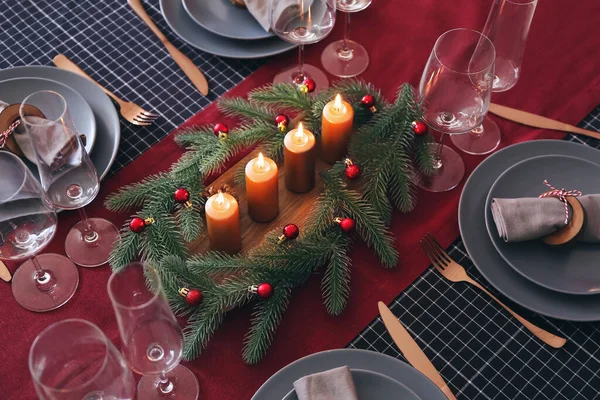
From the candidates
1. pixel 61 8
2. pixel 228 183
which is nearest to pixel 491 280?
pixel 228 183

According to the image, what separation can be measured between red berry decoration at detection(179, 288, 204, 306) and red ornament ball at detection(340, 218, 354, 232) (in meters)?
0.25

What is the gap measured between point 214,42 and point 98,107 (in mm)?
275

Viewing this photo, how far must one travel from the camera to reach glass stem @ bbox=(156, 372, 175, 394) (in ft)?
3.34

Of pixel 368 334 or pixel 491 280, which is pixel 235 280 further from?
pixel 491 280

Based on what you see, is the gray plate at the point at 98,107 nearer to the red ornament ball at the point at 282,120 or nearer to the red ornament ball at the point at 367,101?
the red ornament ball at the point at 282,120

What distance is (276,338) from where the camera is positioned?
1.08 m

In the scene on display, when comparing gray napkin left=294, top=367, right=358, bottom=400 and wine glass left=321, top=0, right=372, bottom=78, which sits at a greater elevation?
wine glass left=321, top=0, right=372, bottom=78

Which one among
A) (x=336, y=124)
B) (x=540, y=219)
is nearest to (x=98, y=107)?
(x=336, y=124)

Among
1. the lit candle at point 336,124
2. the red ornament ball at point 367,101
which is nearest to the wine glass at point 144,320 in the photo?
the lit candle at point 336,124

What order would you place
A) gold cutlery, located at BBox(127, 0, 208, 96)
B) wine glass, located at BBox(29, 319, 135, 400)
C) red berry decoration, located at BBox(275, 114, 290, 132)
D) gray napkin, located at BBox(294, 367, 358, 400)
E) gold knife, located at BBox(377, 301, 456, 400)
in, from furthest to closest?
gold cutlery, located at BBox(127, 0, 208, 96) < red berry decoration, located at BBox(275, 114, 290, 132) < gold knife, located at BBox(377, 301, 456, 400) < gray napkin, located at BBox(294, 367, 358, 400) < wine glass, located at BBox(29, 319, 135, 400)

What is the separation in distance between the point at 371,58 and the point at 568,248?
55cm

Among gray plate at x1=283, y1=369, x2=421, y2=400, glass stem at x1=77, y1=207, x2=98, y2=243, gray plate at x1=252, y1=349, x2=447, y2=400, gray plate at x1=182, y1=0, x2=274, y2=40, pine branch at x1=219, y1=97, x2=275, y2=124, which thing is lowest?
glass stem at x1=77, y1=207, x2=98, y2=243

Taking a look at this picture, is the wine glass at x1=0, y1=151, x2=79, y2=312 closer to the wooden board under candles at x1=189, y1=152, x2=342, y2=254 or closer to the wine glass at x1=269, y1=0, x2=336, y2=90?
the wooden board under candles at x1=189, y1=152, x2=342, y2=254

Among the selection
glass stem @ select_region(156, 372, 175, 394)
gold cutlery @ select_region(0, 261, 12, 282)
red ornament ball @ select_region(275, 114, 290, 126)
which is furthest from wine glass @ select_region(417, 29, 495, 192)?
gold cutlery @ select_region(0, 261, 12, 282)
